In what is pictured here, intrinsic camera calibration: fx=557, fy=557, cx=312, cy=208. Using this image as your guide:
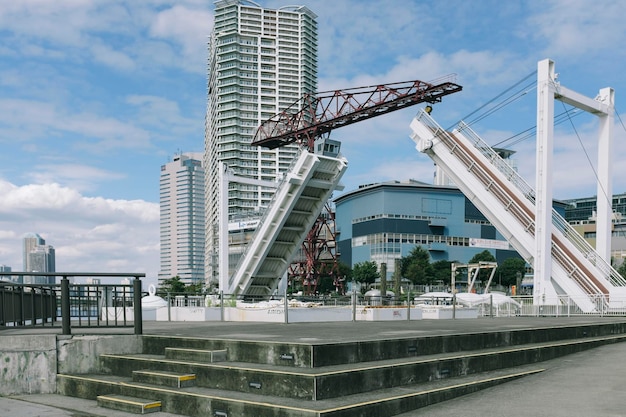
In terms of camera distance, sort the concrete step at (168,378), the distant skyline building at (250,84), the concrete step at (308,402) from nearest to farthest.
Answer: the concrete step at (308,402)
the concrete step at (168,378)
the distant skyline building at (250,84)

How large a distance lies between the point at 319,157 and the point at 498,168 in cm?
927

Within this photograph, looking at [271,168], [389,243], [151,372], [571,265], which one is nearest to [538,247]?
[571,265]

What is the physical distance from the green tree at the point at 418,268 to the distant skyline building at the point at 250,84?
192 ft

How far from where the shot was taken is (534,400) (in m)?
6.49

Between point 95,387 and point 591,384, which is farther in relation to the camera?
point 95,387

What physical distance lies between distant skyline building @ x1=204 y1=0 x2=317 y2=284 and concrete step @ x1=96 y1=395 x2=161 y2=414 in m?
137

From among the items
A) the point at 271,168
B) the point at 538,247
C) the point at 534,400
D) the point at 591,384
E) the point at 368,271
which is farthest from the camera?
the point at 271,168

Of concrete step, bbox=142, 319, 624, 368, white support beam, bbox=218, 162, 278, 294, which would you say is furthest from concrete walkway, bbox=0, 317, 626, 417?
white support beam, bbox=218, 162, 278, 294

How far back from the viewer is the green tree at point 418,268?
90.5 meters

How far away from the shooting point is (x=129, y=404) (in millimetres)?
6703

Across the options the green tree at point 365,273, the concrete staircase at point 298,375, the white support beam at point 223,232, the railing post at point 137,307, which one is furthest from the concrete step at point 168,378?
the green tree at point 365,273

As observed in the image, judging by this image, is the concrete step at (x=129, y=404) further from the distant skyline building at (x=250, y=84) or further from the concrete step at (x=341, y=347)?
the distant skyline building at (x=250, y=84)

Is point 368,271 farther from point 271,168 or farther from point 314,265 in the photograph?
point 271,168

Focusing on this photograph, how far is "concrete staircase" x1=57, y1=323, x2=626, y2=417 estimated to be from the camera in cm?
589
